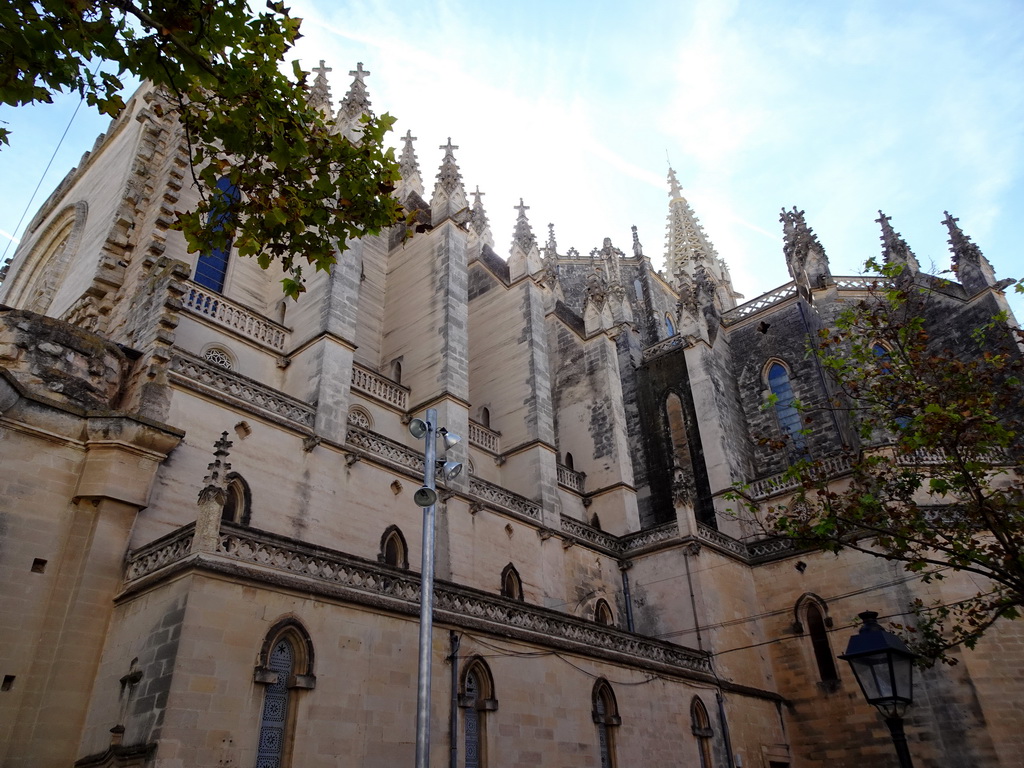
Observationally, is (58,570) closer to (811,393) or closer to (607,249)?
(811,393)

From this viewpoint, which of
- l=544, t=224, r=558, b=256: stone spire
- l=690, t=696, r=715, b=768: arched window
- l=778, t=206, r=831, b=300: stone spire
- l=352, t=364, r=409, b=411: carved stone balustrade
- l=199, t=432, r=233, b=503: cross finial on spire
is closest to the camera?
l=199, t=432, r=233, b=503: cross finial on spire

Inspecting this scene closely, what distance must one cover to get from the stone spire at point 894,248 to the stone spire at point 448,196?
1781cm

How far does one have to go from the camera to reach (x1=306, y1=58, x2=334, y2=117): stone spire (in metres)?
22.9

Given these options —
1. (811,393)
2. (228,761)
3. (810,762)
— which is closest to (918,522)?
(228,761)

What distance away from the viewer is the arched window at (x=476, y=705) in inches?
516

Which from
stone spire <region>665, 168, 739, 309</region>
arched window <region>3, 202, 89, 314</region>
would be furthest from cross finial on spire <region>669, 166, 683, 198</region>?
arched window <region>3, 202, 89, 314</region>

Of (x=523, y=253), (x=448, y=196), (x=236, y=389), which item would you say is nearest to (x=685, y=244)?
(x=523, y=253)

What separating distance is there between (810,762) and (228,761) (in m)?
17.1

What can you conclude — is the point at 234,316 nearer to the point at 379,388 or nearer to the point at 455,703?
the point at 379,388

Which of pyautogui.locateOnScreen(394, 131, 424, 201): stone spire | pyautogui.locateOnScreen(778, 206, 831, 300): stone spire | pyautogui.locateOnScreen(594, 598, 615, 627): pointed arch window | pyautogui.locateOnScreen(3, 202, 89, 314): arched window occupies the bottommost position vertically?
pyautogui.locateOnScreen(594, 598, 615, 627): pointed arch window

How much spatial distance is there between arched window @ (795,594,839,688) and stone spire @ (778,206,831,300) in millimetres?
11731

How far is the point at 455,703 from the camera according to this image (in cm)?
1283

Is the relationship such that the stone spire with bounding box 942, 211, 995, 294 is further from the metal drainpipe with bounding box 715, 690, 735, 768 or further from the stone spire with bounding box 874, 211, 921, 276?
the metal drainpipe with bounding box 715, 690, 735, 768

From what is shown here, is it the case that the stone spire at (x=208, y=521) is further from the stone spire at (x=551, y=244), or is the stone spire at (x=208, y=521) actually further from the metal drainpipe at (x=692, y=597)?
the stone spire at (x=551, y=244)
